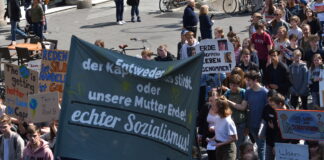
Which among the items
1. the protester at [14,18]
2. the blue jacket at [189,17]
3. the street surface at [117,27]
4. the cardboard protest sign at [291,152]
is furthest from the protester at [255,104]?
the protester at [14,18]

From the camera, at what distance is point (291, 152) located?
9406 millimetres

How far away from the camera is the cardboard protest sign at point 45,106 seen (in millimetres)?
10766

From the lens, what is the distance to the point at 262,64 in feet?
48.6

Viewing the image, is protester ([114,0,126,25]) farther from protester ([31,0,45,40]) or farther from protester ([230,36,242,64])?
protester ([230,36,242,64])

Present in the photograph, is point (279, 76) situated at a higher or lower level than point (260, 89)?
lower

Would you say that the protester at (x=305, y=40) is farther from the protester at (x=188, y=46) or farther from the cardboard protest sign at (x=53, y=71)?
the cardboard protest sign at (x=53, y=71)

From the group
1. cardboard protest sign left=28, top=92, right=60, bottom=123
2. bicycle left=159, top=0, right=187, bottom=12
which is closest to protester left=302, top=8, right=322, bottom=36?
cardboard protest sign left=28, top=92, right=60, bottom=123

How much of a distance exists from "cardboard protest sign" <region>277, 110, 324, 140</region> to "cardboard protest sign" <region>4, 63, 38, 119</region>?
145 inches

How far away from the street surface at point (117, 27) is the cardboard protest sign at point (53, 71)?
7.90 metres

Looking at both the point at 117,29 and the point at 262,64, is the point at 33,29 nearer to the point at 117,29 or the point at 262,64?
the point at 117,29

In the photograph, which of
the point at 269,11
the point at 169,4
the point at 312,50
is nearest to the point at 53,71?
the point at 312,50

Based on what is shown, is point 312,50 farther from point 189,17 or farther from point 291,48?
point 189,17

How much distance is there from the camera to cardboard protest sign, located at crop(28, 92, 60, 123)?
10.8 meters

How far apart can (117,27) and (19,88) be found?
12642mm
